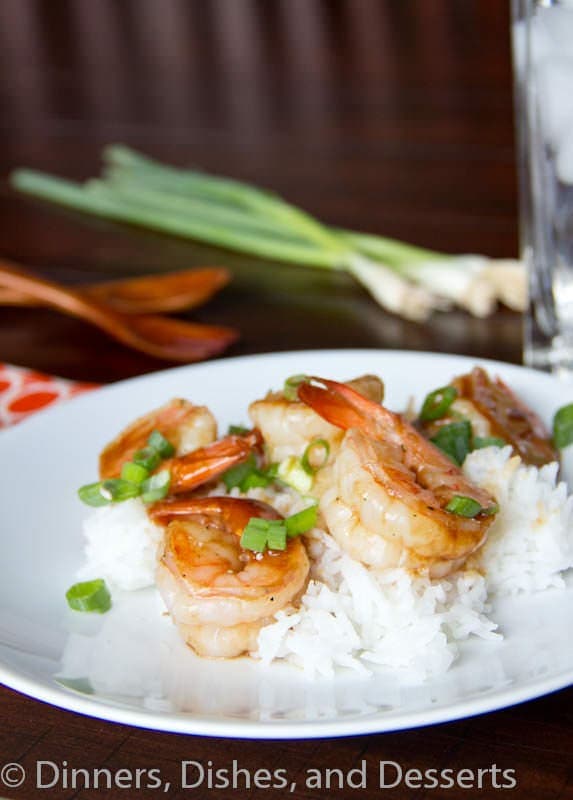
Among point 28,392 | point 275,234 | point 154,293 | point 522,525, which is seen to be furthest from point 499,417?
point 275,234

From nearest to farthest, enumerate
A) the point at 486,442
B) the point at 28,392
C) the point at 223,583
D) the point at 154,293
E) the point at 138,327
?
the point at 223,583, the point at 486,442, the point at 28,392, the point at 138,327, the point at 154,293

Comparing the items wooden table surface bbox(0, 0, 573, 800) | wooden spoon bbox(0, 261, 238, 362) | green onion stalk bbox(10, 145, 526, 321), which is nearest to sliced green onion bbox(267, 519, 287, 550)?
wooden table surface bbox(0, 0, 573, 800)

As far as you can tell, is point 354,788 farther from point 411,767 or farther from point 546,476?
point 546,476

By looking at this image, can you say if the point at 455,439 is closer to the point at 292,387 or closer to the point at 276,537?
the point at 292,387

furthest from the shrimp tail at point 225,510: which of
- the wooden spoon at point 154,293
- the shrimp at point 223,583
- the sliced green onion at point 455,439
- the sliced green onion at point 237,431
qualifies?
the wooden spoon at point 154,293

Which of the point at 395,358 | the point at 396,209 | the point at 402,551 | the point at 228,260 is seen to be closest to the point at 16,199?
the point at 228,260

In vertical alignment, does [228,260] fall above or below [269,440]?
below
